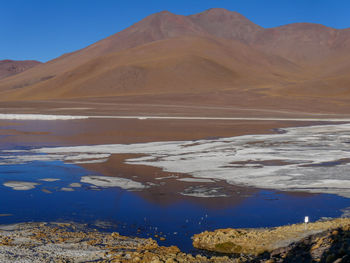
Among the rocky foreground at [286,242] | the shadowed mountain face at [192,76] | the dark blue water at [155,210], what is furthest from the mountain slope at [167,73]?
the rocky foreground at [286,242]

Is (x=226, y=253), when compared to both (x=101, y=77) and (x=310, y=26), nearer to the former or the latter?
(x=101, y=77)

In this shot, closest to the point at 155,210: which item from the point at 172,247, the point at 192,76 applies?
the point at 172,247

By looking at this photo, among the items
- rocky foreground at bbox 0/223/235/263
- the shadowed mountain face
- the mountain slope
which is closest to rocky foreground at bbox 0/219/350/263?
rocky foreground at bbox 0/223/235/263

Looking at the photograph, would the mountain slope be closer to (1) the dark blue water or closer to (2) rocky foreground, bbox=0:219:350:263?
(1) the dark blue water

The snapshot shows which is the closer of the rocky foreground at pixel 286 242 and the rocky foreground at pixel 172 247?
the rocky foreground at pixel 286 242

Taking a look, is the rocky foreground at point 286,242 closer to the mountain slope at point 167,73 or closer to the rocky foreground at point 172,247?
the rocky foreground at point 172,247

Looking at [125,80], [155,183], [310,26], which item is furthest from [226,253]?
[310,26]
